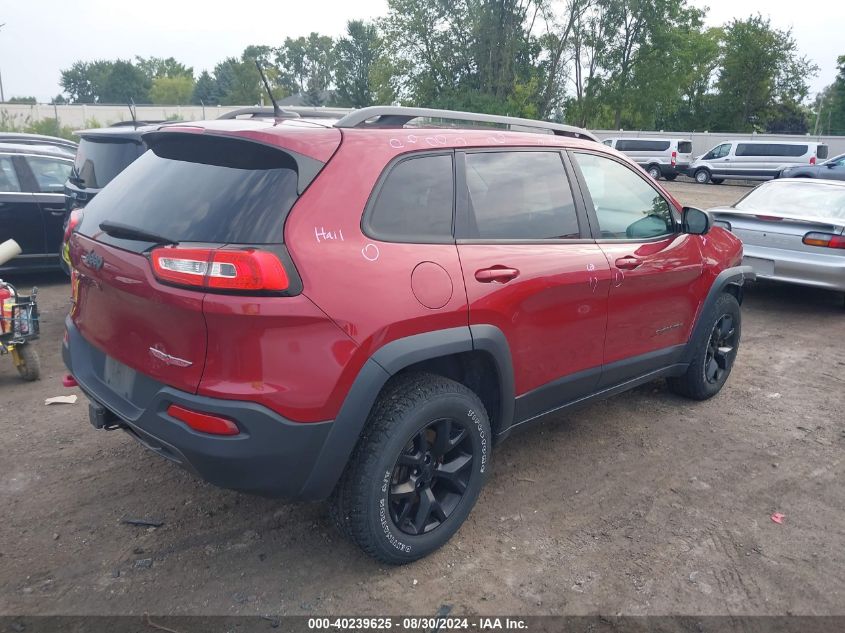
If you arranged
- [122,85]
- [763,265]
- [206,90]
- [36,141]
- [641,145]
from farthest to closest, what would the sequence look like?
[206,90]
[122,85]
[641,145]
[36,141]
[763,265]

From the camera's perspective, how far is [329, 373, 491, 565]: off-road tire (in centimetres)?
268

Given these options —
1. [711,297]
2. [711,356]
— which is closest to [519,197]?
[711,297]

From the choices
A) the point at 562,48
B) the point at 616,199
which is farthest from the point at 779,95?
the point at 616,199

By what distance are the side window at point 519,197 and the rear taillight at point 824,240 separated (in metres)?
4.65

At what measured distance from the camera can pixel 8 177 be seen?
7719mm

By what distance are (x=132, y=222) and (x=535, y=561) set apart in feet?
7.32

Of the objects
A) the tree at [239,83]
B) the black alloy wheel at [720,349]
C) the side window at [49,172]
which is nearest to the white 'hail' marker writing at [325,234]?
the black alloy wheel at [720,349]

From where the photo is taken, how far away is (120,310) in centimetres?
267

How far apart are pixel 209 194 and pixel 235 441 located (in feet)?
3.07

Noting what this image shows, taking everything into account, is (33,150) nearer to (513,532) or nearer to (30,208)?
(30,208)

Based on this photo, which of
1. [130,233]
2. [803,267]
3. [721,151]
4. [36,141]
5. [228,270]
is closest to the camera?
[228,270]

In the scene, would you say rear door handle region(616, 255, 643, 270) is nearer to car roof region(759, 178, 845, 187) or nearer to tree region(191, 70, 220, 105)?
car roof region(759, 178, 845, 187)

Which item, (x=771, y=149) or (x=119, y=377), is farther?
(x=771, y=149)

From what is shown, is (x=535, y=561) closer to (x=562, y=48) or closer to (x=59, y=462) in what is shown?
(x=59, y=462)
